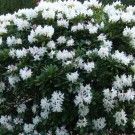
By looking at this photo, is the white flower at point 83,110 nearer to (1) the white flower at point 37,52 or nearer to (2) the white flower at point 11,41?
(1) the white flower at point 37,52

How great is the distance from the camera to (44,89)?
4.02 m

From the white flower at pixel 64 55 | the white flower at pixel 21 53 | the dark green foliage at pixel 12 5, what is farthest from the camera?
the dark green foliage at pixel 12 5

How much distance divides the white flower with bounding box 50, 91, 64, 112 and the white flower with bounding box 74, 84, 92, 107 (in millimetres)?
135

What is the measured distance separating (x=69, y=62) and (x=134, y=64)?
0.67 meters

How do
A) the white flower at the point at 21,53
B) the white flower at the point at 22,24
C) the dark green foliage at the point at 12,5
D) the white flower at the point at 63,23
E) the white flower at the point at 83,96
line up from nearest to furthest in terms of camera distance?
the white flower at the point at 83,96
the white flower at the point at 21,53
the white flower at the point at 63,23
the white flower at the point at 22,24
the dark green foliage at the point at 12,5

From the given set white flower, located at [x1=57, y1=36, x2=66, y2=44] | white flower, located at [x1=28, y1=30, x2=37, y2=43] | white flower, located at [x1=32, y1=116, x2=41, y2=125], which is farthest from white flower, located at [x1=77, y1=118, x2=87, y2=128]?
white flower, located at [x1=28, y1=30, x2=37, y2=43]

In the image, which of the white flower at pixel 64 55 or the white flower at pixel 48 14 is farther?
the white flower at pixel 48 14

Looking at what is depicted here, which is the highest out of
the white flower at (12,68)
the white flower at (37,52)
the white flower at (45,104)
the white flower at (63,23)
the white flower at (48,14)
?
the white flower at (48,14)

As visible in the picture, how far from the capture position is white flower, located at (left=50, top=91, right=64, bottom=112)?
397 centimetres

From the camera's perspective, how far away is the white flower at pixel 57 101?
397 centimetres

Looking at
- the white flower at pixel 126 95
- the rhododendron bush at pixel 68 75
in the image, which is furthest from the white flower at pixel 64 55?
the white flower at pixel 126 95

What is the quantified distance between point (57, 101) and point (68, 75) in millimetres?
254

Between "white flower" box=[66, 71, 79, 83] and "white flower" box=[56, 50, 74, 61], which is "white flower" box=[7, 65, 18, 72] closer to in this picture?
"white flower" box=[56, 50, 74, 61]

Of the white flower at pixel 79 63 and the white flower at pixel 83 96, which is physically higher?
the white flower at pixel 79 63
